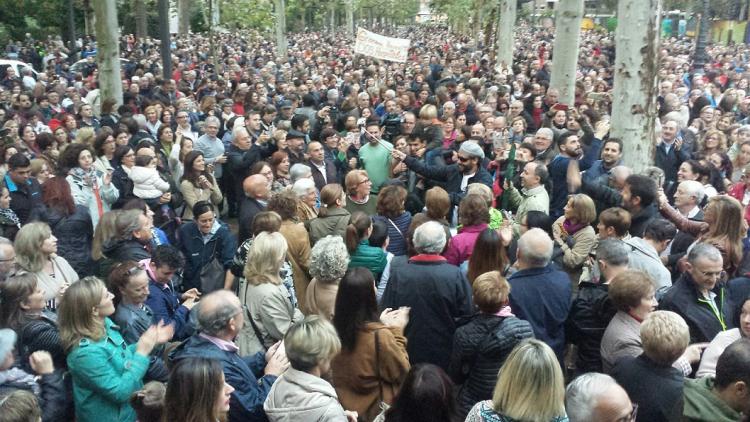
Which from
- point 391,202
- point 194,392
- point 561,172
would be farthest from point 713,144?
point 194,392

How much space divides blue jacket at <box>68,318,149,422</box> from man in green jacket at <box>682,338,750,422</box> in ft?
8.71

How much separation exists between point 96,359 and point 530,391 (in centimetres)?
212

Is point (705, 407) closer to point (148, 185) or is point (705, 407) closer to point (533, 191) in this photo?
point (533, 191)

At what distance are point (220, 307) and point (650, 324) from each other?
2092 millimetres

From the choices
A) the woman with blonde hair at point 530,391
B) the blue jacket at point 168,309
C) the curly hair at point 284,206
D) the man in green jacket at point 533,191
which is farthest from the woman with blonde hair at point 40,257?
the man in green jacket at point 533,191

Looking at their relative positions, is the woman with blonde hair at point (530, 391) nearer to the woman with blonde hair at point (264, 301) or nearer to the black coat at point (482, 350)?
the black coat at point (482, 350)

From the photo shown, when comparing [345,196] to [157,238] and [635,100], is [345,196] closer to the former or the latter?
[157,238]

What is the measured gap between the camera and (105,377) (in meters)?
3.62

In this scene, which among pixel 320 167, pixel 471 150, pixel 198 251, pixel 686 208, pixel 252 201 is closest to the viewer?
pixel 686 208

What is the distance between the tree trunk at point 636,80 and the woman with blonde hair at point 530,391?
5.38 metres

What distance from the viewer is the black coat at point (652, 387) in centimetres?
338

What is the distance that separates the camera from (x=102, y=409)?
3.71m

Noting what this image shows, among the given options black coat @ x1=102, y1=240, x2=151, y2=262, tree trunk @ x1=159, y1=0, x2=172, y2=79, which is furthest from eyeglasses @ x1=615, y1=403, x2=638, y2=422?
tree trunk @ x1=159, y1=0, x2=172, y2=79

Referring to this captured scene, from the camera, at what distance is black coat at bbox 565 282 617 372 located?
4.33m
